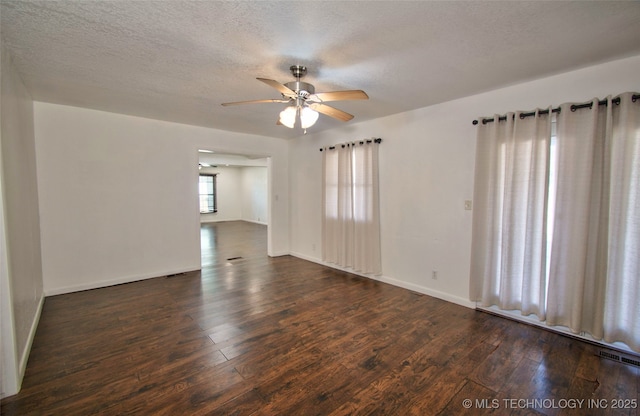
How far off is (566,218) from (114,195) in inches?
213

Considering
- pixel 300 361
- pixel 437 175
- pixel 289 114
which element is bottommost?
pixel 300 361

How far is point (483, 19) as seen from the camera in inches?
67.8

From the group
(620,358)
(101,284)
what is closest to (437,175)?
(620,358)

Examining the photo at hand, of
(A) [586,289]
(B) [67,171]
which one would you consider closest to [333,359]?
(A) [586,289]

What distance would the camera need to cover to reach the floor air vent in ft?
7.12

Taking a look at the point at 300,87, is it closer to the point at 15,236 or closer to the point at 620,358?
the point at 15,236

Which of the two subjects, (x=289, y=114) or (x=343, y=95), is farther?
(x=289, y=114)

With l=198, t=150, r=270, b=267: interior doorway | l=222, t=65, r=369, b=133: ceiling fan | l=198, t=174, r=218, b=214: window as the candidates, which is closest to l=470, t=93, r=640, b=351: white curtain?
l=222, t=65, r=369, b=133: ceiling fan

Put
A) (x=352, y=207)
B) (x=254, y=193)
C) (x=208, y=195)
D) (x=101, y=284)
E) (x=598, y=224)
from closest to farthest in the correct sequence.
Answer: (x=598, y=224)
(x=101, y=284)
(x=352, y=207)
(x=208, y=195)
(x=254, y=193)

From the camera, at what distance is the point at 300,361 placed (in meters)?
2.21

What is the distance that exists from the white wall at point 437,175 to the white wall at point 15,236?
3.28 m

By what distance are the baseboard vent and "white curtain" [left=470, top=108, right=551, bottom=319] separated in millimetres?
472

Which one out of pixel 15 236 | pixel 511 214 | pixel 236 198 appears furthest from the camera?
pixel 236 198

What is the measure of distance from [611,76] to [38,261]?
6.09 metres
